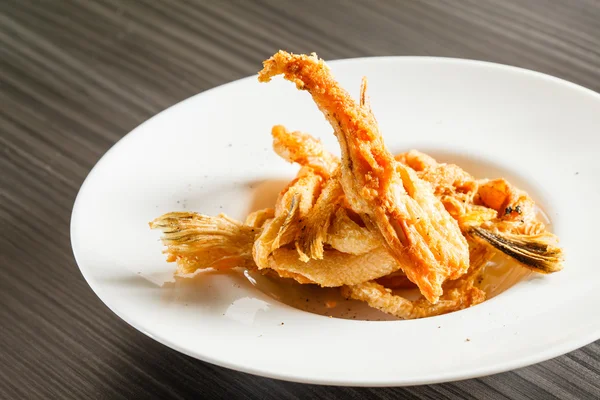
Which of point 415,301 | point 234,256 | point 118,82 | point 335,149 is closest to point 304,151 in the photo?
point 335,149

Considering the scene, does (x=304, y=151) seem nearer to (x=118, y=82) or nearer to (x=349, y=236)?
(x=349, y=236)

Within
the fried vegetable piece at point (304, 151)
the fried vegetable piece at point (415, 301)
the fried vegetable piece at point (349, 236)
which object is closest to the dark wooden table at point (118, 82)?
the fried vegetable piece at point (415, 301)

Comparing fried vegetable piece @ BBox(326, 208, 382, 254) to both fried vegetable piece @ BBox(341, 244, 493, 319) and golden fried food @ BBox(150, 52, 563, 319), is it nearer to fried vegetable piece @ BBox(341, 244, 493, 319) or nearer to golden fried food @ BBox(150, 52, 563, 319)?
golden fried food @ BBox(150, 52, 563, 319)

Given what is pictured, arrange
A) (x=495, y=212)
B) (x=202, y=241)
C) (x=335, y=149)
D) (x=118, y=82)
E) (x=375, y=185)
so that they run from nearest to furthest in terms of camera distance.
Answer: (x=375, y=185), (x=202, y=241), (x=495, y=212), (x=335, y=149), (x=118, y=82)

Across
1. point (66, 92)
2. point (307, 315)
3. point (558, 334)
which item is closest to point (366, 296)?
point (307, 315)

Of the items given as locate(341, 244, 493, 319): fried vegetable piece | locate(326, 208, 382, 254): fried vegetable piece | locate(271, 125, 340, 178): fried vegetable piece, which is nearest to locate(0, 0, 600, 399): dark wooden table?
locate(341, 244, 493, 319): fried vegetable piece
